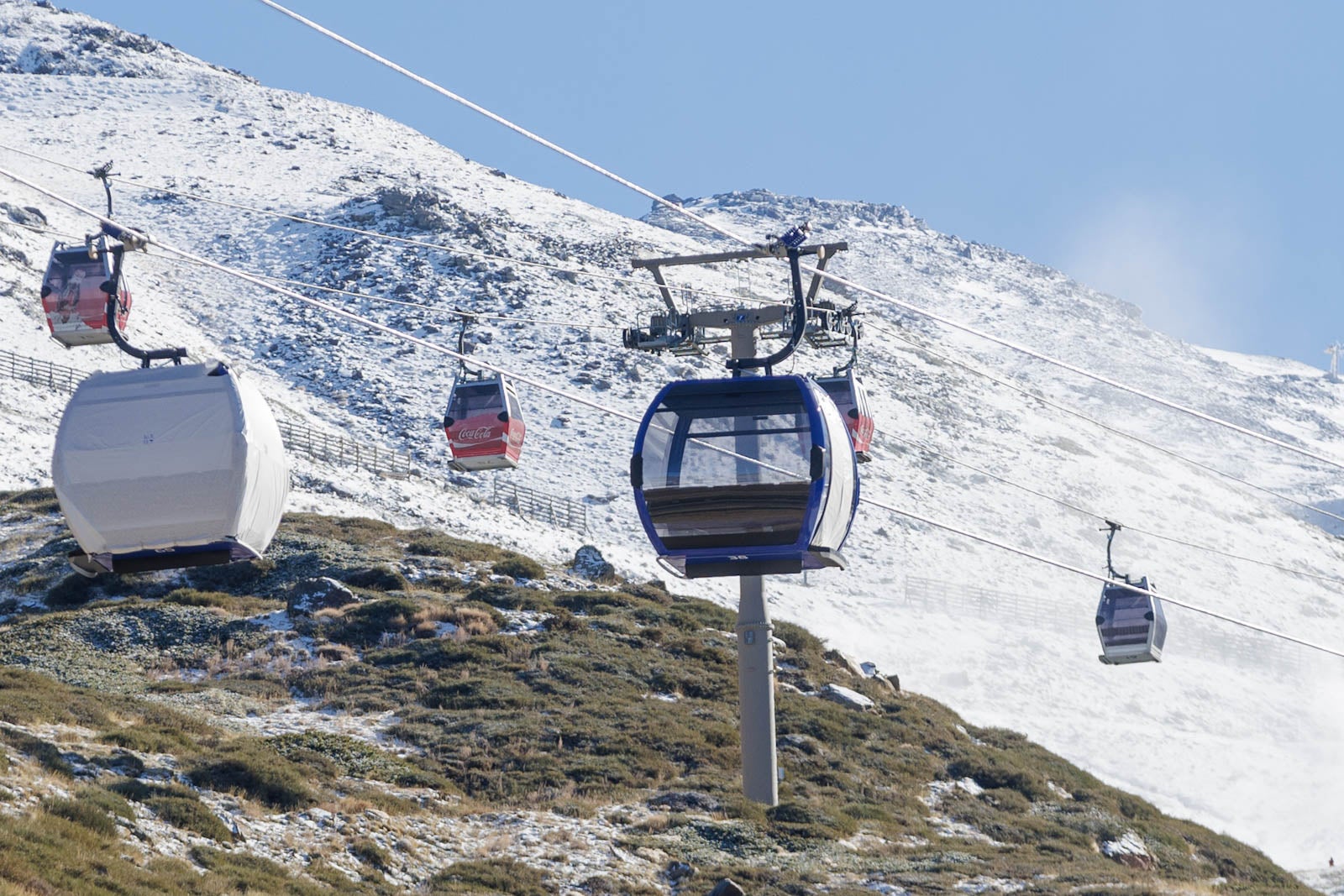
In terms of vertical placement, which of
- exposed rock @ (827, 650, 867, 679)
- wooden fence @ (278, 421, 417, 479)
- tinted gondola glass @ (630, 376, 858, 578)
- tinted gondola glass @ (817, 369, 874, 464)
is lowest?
exposed rock @ (827, 650, 867, 679)

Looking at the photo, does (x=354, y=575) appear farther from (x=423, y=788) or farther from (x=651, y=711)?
(x=423, y=788)

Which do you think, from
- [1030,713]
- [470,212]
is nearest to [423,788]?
[1030,713]

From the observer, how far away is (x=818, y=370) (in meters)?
87.8

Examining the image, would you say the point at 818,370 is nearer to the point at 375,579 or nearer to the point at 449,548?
the point at 449,548

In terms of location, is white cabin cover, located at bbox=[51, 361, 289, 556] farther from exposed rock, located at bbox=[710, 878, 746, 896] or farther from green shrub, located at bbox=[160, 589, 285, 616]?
green shrub, located at bbox=[160, 589, 285, 616]

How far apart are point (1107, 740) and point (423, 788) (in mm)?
31389

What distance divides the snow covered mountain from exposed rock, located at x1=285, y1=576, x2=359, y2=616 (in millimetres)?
8890

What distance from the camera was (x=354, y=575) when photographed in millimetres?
39656

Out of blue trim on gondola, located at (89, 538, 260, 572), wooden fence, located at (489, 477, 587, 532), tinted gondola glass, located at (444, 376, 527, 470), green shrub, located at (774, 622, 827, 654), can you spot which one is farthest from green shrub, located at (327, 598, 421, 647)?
wooden fence, located at (489, 477, 587, 532)

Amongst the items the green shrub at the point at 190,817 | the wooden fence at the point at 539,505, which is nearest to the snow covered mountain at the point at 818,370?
the wooden fence at the point at 539,505

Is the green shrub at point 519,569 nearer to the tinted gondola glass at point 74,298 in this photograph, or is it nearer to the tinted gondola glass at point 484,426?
the tinted gondola glass at point 484,426

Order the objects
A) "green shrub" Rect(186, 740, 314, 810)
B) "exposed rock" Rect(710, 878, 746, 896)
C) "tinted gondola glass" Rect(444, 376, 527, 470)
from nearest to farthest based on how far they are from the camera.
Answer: "exposed rock" Rect(710, 878, 746, 896) → "green shrub" Rect(186, 740, 314, 810) → "tinted gondola glass" Rect(444, 376, 527, 470)

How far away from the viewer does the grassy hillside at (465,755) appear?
2081 cm

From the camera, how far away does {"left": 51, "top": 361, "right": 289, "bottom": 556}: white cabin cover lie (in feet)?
52.4
